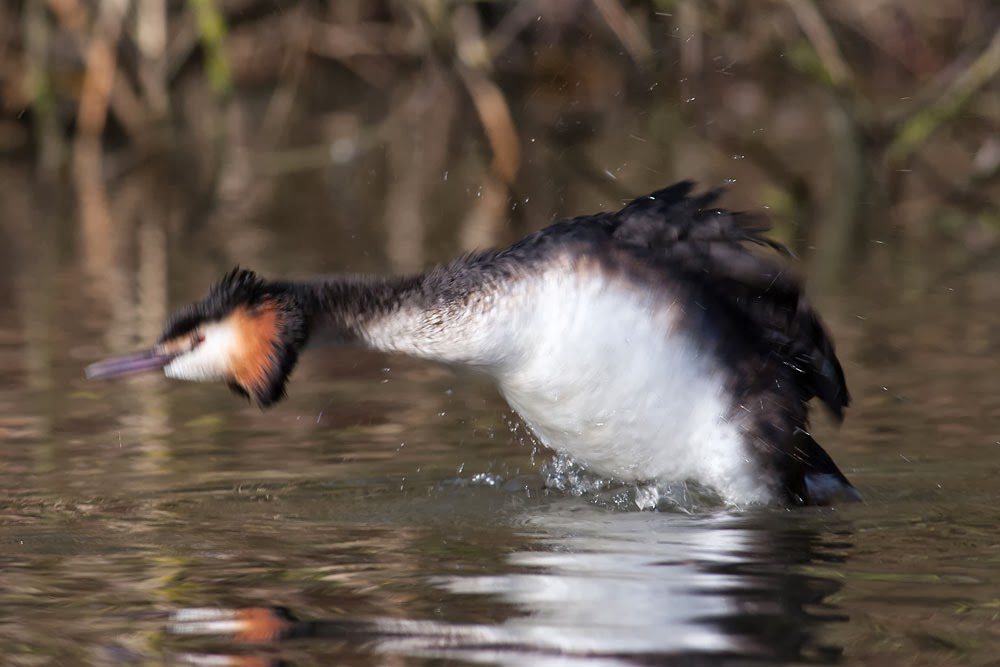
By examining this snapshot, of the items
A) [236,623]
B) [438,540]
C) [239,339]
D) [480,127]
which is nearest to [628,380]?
[438,540]

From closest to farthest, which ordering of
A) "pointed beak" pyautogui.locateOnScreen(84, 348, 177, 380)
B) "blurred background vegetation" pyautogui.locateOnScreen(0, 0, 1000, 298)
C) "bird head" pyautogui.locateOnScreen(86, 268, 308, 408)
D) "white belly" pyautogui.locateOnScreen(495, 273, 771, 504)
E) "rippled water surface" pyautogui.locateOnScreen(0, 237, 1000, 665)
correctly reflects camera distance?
1. "rippled water surface" pyautogui.locateOnScreen(0, 237, 1000, 665)
2. "white belly" pyautogui.locateOnScreen(495, 273, 771, 504)
3. "bird head" pyautogui.locateOnScreen(86, 268, 308, 408)
4. "pointed beak" pyautogui.locateOnScreen(84, 348, 177, 380)
5. "blurred background vegetation" pyautogui.locateOnScreen(0, 0, 1000, 298)

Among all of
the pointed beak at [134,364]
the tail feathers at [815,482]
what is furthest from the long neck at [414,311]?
the tail feathers at [815,482]

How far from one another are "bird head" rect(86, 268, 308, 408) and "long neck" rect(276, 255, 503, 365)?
0.10 metres

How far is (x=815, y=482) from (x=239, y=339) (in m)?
1.73

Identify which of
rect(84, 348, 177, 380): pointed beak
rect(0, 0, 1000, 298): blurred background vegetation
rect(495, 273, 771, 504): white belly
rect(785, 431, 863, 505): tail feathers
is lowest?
rect(785, 431, 863, 505): tail feathers

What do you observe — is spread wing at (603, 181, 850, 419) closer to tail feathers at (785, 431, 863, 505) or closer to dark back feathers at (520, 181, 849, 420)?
dark back feathers at (520, 181, 849, 420)

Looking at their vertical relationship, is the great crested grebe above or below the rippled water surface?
above

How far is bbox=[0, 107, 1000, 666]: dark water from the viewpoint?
154 inches

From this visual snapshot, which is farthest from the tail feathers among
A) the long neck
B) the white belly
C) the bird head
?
the bird head

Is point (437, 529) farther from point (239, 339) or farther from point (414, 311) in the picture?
point (239, 339)

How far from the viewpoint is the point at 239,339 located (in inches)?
216

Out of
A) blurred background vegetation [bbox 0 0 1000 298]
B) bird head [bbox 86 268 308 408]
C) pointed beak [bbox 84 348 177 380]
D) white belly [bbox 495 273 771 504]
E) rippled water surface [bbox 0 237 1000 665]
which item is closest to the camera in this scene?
rippled water surface [bbox 0 237 1000 665]

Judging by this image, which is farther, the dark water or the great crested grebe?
the great crested grebe

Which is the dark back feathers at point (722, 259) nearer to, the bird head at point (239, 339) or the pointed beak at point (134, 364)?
the bird head at point (239, 339)
